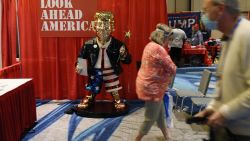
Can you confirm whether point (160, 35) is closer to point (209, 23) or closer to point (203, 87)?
point (203, 87)

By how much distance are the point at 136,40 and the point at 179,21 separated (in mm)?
5757

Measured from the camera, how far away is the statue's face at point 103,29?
191 inches

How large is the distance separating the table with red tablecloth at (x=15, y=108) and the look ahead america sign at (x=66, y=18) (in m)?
1.52

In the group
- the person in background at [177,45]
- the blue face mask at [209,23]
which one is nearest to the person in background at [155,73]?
the blue face mask at [209,23]

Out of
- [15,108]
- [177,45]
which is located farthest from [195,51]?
[15,108]

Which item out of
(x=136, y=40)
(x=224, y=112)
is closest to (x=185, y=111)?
(x=136, y=40)

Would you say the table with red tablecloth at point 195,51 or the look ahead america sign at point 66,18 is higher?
the look ahead america sign at point 66,18

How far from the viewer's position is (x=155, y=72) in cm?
318

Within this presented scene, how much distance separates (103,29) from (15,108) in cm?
177

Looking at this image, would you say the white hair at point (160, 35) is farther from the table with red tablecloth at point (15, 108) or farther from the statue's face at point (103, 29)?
the statue's face at point (103, 29)

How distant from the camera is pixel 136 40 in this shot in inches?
215

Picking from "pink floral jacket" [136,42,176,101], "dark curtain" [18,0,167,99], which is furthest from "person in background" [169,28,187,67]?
"pink floral jacket" [136,42,176,101]

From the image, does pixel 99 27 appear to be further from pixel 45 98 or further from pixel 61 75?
pixel 45 98

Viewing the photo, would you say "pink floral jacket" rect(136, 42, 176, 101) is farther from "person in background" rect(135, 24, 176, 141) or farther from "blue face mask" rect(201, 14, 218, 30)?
"blue face mask" rect(201, 14, 218, 30)
